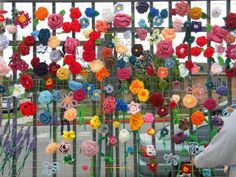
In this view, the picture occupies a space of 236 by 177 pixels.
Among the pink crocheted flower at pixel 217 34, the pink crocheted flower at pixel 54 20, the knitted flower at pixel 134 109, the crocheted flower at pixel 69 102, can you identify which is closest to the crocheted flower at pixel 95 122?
the crocheted flower at pixel 69 102

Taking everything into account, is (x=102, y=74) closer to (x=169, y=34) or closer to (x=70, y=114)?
(x=70, y=114)

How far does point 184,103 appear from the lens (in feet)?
16.5

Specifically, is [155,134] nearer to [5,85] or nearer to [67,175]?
[67,175]

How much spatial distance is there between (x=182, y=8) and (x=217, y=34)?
0.47m

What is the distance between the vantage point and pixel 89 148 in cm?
495

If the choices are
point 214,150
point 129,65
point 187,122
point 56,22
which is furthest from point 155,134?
point 214,150

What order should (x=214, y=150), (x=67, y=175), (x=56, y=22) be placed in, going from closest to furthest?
(x=214, y=150), (x=56, y=22), (x=67, y=175)

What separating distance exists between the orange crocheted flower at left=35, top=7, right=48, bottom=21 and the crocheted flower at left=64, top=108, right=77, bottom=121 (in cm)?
103

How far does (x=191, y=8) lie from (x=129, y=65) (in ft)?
2.99

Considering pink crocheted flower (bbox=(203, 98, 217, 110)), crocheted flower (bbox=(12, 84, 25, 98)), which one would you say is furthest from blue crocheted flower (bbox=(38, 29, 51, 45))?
pink crocheted flower (bbox=(203, 98, 217, 110))

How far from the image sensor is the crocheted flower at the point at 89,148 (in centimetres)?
496

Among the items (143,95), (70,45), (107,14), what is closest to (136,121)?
(143,95)

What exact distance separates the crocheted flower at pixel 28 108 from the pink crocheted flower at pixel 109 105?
752 mm

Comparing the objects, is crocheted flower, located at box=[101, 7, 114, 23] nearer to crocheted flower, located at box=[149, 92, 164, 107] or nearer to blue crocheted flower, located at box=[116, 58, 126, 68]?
blue crocheted flower, located at box=[116, 58, 126, 68]
